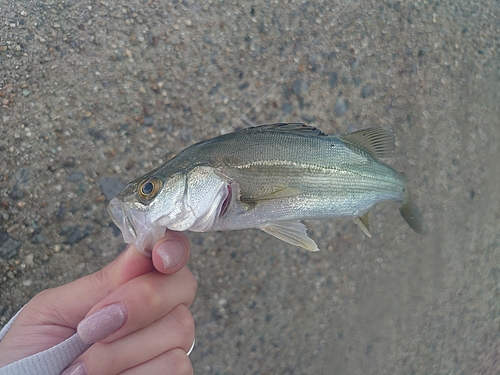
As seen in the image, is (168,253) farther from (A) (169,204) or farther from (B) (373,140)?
(B) (373,140)

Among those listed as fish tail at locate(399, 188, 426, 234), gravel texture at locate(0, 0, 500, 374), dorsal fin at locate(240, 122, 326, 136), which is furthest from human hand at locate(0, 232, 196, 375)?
fish tail at locate(399, 188, 426, 234)

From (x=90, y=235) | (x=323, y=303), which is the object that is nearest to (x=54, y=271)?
(x=90, y=235)

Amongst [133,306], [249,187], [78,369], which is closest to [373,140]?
[249,187]

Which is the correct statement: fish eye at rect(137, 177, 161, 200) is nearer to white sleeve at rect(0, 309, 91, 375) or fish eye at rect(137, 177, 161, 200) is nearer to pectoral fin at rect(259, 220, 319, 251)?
pectoral fin at rect(259, 220, 319, 251)

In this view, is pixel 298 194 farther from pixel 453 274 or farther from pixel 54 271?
pixel 453 274

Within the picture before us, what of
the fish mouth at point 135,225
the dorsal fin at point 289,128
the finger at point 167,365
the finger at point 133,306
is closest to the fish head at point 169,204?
the fish mouth at point 135,225
